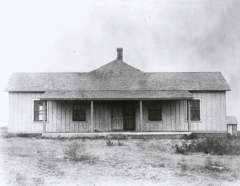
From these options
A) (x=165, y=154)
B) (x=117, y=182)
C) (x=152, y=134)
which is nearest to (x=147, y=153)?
(x=165, y=154)

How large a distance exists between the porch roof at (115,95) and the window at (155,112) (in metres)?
1.09

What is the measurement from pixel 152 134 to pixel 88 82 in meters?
6.29

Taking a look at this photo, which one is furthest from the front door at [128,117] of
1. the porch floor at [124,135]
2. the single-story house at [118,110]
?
the porch floor at [124,135]

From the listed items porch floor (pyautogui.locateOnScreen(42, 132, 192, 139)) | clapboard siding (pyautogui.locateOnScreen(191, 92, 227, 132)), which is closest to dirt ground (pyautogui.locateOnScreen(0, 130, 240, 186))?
porch floor (pyautogui.locateOnScreen(42, 132, 192, 139))

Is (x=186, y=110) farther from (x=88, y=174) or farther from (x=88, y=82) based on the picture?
(x=88, y=174)

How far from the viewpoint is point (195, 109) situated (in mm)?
21547

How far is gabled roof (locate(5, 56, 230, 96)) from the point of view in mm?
21750

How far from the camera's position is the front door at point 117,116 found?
21.4 metres

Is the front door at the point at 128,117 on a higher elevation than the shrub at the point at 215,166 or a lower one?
higher

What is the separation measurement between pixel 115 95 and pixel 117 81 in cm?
259

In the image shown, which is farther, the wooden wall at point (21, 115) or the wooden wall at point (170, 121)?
the wooden wall at point (21, 115)

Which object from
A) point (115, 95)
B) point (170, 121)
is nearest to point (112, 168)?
point (115, 95)

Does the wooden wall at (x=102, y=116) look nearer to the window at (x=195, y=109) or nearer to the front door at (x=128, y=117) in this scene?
the front door at (x=128, y=117)

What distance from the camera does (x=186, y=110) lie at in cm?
2136
